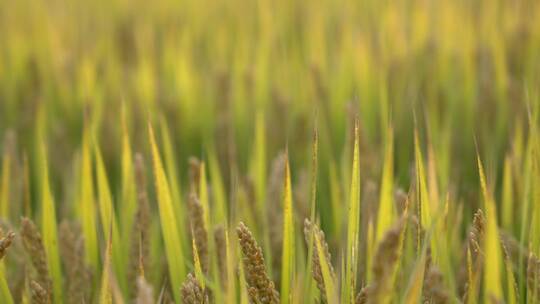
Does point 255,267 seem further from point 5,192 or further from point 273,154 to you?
point 273,154

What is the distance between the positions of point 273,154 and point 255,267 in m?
0.87

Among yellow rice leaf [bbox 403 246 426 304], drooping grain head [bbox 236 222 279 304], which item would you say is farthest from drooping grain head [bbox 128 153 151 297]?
yellow rice leaf [bbox 403 246 426 304]

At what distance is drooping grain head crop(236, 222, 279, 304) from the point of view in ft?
2.18

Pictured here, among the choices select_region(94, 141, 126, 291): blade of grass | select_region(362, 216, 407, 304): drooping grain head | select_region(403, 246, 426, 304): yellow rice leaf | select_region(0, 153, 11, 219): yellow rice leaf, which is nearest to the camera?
select_region(362, 216, 407, 304): drooping grain head

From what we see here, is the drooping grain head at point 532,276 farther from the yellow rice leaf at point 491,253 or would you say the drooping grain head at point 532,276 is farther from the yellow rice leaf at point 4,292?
the yellow rice leaf at point 4,292

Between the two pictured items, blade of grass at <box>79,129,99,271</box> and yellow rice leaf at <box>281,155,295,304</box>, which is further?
blade of grass at <box>79,129,99,271</box>

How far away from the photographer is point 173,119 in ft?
5.45

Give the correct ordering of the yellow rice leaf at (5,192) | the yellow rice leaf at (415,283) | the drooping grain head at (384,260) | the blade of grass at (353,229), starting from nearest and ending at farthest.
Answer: the drooping grain head at (384,260)
the yellow rice leaf at (415,283)
the blade of grass at (353,229)
the yellow rice leaf at (5,192)

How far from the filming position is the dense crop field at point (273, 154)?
79cm

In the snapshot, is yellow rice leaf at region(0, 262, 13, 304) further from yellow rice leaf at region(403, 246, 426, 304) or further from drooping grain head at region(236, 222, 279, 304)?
yellow rice leaf at region(403, 246, 426, 304)

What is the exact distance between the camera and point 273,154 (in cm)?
155

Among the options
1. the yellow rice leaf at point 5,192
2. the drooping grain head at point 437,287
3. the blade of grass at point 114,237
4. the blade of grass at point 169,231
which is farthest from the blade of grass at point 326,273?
the yellow rice leaf at point 5,192

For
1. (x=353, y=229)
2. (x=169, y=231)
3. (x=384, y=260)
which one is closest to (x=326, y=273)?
(x=353, y=229)

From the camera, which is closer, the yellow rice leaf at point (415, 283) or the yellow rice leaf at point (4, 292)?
the yellow rice leaf at point (415, 283)
